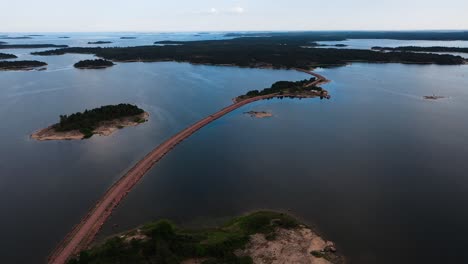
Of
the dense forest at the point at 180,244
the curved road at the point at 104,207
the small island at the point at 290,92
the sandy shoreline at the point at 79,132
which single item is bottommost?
the curved road at the point at 104,207

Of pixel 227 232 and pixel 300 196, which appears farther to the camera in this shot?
pixel 300 196

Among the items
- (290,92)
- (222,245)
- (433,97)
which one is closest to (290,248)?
(222,245)

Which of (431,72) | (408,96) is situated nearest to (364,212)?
(408,96)

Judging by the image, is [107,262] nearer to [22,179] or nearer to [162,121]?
[22,179]

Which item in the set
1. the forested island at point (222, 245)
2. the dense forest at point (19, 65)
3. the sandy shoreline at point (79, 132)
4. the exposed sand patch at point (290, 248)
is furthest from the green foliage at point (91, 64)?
the exposed sand patch at point (290, 248)

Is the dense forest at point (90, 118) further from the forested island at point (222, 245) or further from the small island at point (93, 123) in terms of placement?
the forested island at point (222, 245)

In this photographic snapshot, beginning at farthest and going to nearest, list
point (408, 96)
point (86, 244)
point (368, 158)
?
point (408, 96) < point (368, 158) < point (86, 244)

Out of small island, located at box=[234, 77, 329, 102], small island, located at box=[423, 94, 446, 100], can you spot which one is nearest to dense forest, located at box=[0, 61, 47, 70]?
small island, located at box=[234, 77, 329, 102]
